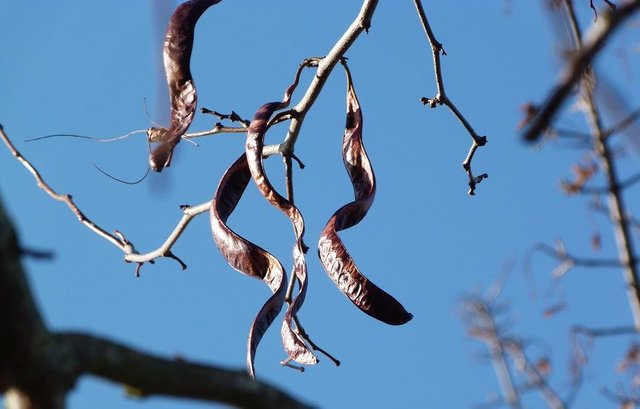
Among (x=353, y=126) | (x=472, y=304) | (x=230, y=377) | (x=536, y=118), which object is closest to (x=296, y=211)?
(x=353, y=126)

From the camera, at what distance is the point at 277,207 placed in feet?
8.70

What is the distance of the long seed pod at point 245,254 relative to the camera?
99.7 inches

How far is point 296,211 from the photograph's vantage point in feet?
8.62

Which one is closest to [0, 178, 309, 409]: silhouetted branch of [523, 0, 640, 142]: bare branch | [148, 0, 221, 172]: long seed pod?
[523, 0, 640, 142]: bare branch

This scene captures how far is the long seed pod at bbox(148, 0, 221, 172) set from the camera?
10.0 feet

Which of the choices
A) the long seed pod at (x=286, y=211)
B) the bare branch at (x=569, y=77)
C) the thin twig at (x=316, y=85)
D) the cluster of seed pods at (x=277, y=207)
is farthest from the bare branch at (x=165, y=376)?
the thin twig at (x=316, y=85)

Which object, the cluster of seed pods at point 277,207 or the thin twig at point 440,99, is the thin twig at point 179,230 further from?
the thin twig at point 440,99

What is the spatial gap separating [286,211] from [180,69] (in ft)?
2.51

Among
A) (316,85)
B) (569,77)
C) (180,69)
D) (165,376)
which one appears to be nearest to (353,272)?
(316,85)

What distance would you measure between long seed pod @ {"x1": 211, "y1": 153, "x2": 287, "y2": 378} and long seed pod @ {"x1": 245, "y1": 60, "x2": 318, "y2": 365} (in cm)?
5

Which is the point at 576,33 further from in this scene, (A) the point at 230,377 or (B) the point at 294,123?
(A) the point at 230,377

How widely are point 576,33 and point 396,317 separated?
1602 millimetres

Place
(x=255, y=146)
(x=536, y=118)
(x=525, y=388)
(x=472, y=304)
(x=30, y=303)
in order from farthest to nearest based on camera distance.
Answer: (x=472, y=304) → (x=525, y=388) → (x=255, y=146) → (x=30, y=303) → (x=536, y=118)

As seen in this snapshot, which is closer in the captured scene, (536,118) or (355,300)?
(536,118)
